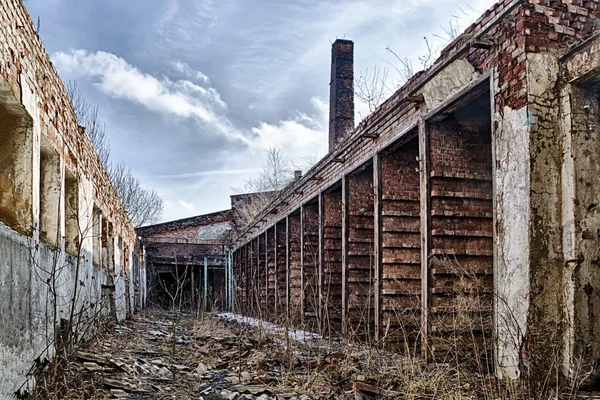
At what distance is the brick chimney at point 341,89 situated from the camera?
19375mm

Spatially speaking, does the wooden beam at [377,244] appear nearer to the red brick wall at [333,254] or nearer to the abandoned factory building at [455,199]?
the abandoned factory building at [455,199]

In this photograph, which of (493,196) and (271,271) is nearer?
(493,196)

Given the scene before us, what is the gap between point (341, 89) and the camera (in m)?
19.4

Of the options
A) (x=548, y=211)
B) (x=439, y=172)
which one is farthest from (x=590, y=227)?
(x=439, y=172)

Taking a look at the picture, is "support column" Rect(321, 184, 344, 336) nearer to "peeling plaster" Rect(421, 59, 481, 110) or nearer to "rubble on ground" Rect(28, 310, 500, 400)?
"rubble on ground" Rect(28, 310, 500, 400)

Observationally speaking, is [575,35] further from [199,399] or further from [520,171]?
[199,399]

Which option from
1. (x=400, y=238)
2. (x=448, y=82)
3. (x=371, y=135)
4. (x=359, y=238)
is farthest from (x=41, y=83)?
(x=359, y=238)

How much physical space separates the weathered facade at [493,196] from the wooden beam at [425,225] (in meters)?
0.02

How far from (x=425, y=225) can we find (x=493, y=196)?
142 cm

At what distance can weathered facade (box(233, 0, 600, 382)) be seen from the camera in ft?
14.2

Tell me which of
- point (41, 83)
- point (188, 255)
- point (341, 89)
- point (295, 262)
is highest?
point (341, 89)

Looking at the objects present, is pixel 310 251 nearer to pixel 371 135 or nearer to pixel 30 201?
pixel 371 135

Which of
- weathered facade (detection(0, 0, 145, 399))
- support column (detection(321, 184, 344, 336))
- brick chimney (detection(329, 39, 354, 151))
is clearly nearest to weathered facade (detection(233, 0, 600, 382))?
support column (detection(321, 184, 344, 336))

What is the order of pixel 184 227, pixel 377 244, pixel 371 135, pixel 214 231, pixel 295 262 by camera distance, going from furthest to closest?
pixel 214 231 → pixel 184 227 → pixel 295 262 → pixel 371 135 → pixel 377 244
